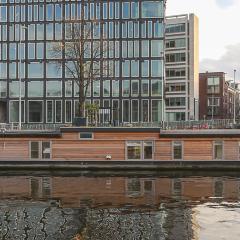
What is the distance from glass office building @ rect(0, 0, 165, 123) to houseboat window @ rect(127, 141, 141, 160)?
65644 millimetres

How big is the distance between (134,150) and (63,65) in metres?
68.9

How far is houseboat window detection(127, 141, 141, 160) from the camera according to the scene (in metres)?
42.5

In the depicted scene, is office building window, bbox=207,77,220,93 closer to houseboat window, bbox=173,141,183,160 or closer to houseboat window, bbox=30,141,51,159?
houseboat window, bbox=173,141,183,160

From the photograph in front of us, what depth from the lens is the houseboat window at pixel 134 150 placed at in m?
42.5

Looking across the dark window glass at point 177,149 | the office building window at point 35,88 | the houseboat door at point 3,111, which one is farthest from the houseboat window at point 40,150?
the houseboat door at point 3,111

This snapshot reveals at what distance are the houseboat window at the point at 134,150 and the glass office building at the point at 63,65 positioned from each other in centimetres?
6564

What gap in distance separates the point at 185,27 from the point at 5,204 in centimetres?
12056

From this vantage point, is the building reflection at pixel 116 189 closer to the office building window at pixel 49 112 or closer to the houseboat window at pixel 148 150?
the houseboat window at pixel 148 150

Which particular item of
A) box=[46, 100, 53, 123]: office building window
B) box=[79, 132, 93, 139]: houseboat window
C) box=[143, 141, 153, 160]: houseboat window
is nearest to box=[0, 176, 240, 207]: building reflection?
box=[143, 141, 153, 160]: houseboat window

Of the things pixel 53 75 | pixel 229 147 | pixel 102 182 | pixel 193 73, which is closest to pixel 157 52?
pixel 53 75

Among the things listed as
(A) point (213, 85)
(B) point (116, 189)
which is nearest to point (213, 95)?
(A) point (213, 85)

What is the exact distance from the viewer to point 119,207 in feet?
87.4

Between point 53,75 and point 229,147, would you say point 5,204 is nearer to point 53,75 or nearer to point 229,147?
point 229,147

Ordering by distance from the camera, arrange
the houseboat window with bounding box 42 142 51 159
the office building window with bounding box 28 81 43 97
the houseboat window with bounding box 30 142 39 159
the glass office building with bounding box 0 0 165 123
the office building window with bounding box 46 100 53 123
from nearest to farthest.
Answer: the houseboat window with bounding box 42 142 51 159, the houseboat window with bounding box 30 142 39 159, the glass office building with bounding box 0 0 165 123, the office building window with bounding box 46 100 53 123, the office building window with bounding box 28 81 43 97
